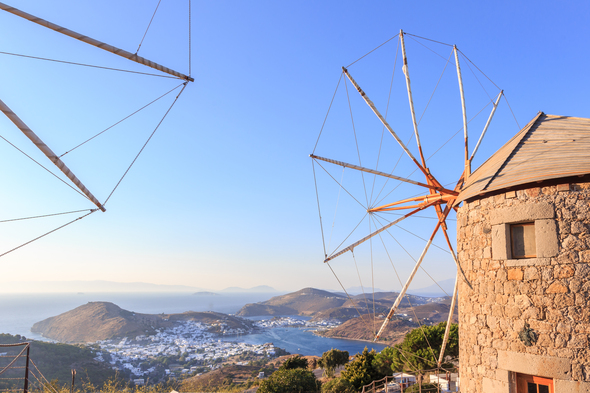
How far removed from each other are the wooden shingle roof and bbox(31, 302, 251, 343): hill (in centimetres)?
6958

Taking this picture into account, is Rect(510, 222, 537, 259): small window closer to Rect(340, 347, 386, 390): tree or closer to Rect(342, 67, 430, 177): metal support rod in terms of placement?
Rect(342, 67, 430, 177): metal support rod

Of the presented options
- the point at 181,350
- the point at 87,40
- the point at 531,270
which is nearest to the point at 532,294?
the point at 531,270

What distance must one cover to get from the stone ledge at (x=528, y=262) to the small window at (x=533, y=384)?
5.48 ft

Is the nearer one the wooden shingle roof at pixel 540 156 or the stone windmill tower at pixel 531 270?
the stone windmill tower at pixel 531 270

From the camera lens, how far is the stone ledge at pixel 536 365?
4.48 metres

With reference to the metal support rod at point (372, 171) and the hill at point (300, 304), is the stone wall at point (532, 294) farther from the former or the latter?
the hill at point (300, 304)

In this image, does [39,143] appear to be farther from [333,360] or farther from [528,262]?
[333,360]

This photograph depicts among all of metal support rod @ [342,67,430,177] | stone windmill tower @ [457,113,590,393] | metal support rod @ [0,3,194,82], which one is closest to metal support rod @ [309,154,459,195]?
metal support rod @ [342,67,430,177]

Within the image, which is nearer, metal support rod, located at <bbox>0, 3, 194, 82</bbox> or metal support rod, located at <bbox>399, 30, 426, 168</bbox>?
metal support rod, located at <bbox>0, 3, 194, 82</bbox>

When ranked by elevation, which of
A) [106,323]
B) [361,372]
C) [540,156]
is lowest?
[106,323]

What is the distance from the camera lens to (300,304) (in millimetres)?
128500

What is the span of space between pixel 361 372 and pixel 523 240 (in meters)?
13.1

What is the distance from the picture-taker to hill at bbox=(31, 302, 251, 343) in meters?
63.9

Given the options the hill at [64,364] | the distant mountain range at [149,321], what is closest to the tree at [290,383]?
the hill at [64,364]
